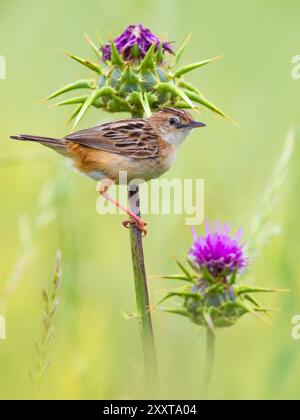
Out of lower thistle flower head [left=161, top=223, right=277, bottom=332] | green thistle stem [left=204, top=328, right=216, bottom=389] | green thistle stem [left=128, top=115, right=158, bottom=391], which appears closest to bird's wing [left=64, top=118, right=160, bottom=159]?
lower thistle flower head [left=161, top=223, right=277, bottom=332]

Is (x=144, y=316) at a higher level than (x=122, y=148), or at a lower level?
lower

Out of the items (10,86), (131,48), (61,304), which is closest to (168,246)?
(61,304)

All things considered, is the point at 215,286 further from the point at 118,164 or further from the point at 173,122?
the point at 173,122

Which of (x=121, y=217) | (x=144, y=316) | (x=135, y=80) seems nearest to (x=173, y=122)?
(x=135, y=80)

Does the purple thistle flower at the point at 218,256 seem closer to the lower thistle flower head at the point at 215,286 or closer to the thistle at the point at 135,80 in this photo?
the lower thistle flower head at the point at 215,286

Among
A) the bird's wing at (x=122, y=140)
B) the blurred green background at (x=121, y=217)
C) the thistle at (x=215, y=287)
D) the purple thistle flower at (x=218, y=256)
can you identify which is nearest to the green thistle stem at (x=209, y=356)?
the thistle at (x=215, y=287)

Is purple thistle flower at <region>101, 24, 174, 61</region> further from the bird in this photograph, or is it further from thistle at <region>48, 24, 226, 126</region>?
the bird

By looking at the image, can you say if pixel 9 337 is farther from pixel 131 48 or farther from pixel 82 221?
pixel 131 48
